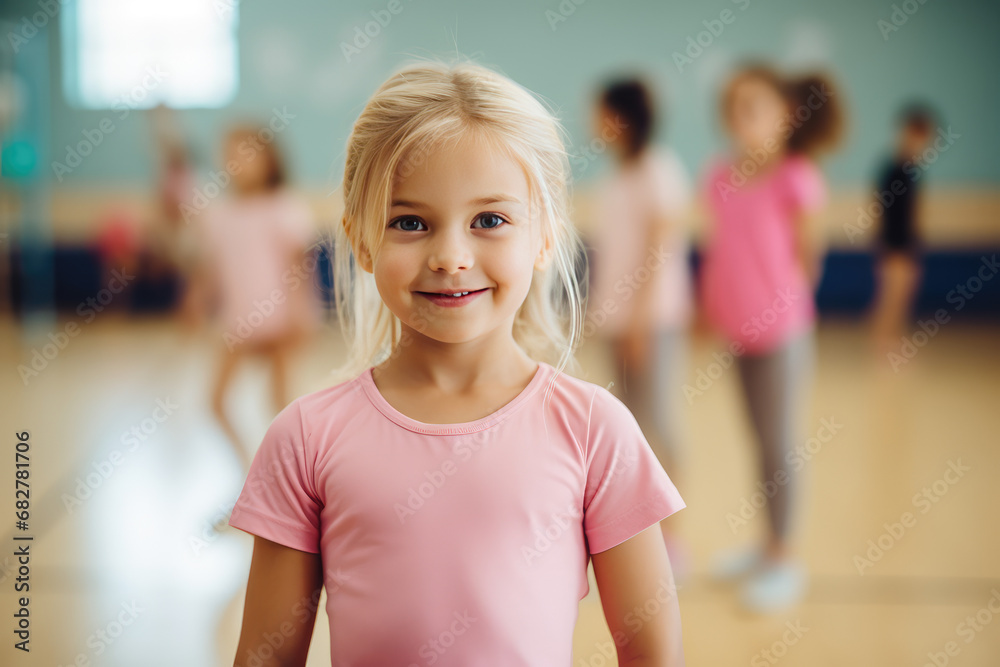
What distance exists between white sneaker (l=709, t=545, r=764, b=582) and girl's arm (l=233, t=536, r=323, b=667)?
6.12ft

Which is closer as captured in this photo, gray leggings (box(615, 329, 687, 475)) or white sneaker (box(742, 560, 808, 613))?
white sneaker (box(742, 560, 808, 613))

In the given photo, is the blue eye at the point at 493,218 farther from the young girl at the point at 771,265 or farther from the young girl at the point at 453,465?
the young girl at the point at 771,265

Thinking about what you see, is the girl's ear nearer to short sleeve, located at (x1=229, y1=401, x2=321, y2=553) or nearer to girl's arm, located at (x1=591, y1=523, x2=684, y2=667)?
short sleeve, located at (x1=229, y1=401, x2=321, y2=553)

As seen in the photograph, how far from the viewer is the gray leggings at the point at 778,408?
2.39m

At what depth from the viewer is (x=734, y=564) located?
2602 millimetres

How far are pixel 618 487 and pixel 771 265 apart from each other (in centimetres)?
173

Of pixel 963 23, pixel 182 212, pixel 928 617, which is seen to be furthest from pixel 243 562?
pixel 963 23

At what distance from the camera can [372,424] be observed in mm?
909

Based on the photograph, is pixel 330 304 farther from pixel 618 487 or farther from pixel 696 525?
pixel 618 487

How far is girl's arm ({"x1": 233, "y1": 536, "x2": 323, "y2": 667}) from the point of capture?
902mm

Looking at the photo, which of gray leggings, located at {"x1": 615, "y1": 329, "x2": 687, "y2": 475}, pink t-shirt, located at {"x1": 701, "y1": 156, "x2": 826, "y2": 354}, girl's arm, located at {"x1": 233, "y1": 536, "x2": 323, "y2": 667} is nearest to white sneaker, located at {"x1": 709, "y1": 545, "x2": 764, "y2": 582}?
gray leggings, located at {"x1": 615, "y1": 329, "x2": 687, "y2": 475}

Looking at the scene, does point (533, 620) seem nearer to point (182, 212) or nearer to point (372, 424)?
point (372, 424)

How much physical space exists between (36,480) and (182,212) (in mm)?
3888

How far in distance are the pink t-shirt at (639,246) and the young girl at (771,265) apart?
0.14 meters
